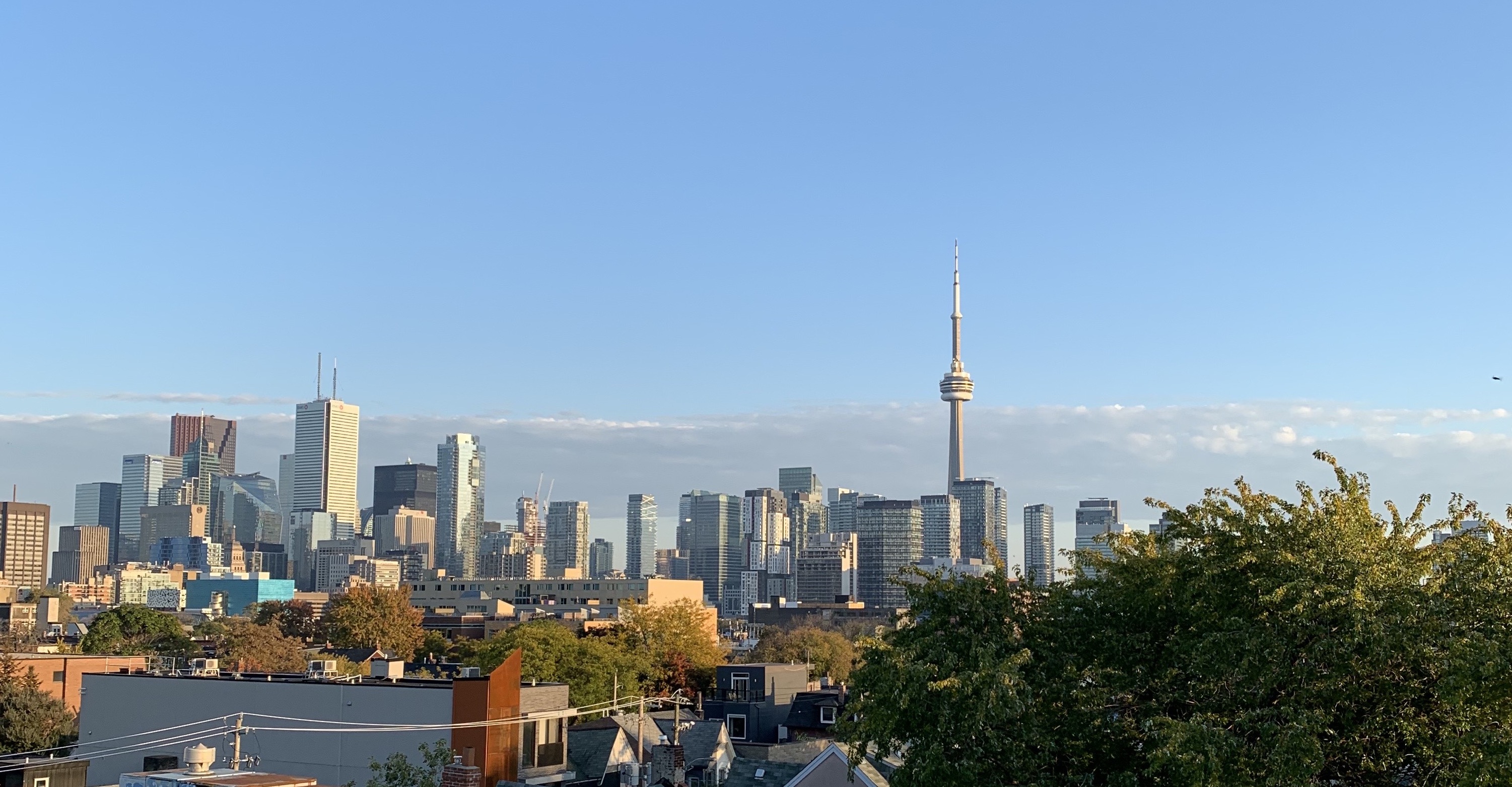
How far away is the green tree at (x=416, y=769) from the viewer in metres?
47.9

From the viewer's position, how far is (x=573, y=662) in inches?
4114

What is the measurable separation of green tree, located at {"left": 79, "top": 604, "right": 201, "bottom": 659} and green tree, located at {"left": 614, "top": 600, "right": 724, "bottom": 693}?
4318 centimetres

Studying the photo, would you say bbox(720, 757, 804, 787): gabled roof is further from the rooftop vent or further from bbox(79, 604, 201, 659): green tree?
bbox(79, 604, 201, 659): green tree

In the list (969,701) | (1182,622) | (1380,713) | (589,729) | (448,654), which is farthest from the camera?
(448,654)

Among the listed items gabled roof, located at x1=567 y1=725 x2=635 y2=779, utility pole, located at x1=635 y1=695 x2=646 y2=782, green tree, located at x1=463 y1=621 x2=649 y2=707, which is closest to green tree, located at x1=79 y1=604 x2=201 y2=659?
green tree, located at x1=463 y1=621 x2=649 y2=707

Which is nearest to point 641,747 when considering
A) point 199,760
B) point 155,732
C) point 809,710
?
point 155,732

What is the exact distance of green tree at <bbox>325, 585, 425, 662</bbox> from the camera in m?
149

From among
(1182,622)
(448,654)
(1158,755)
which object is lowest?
(448,654)

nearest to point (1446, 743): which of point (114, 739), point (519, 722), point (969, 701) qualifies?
point (969, 701)

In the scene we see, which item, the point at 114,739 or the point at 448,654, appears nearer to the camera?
the point at 114,739

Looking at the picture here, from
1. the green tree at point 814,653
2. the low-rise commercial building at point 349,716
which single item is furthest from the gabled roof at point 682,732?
the green tree at point 814,653

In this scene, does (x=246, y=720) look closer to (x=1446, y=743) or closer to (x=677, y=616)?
(x=1446, y=743)

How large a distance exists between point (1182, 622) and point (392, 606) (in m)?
135

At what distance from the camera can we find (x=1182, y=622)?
2933 cm
